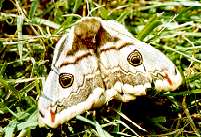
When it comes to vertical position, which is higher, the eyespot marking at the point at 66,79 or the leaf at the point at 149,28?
the leaf at the point at 149,28

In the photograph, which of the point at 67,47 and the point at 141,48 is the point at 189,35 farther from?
the point at 67,47

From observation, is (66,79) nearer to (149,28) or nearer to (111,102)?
(111,102)

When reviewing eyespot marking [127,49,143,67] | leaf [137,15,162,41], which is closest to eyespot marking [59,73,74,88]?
eyespot marking [127,49,143,67]

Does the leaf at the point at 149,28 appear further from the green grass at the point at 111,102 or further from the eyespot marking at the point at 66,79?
the eyespot marking at the point at 66,79

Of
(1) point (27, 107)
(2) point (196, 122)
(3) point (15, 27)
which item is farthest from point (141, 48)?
(3) point (15, 27)

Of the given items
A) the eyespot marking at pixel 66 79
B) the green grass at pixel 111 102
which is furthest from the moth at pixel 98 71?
the green grass at pixel 111 102

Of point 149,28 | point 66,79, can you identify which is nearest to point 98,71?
point 66,79
